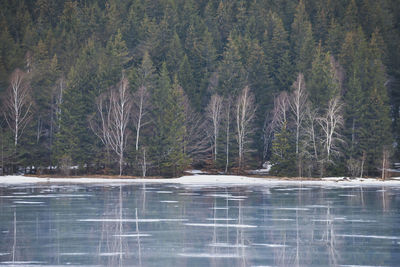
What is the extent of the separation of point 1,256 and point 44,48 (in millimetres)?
63700

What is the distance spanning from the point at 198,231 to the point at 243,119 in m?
42.5

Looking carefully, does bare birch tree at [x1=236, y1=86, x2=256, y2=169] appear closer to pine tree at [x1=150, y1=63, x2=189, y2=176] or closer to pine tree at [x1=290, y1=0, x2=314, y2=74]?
pine tree at [x1=150, y1=63, x2=189, y2=176]

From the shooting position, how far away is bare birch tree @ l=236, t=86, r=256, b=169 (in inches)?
2434

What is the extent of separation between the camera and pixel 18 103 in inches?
2400

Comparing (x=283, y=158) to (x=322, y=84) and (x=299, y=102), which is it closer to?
(x=299, y=102)

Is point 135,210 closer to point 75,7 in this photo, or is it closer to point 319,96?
point 319,96

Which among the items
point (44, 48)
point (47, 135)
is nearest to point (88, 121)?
point (47, 135)

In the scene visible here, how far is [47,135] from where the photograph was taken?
71250 mm

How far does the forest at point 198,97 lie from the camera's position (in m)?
59.9

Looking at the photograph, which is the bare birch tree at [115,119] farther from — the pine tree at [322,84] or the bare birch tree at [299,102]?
the pine tree at [322,84]

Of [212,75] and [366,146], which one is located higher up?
[212,75]

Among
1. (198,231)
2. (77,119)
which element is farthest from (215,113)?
(198,231)

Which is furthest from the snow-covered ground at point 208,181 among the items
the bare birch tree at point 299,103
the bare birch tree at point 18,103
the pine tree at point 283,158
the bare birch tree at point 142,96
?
the bare birch tree at point 142,96

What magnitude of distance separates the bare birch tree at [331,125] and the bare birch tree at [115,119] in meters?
18.3
